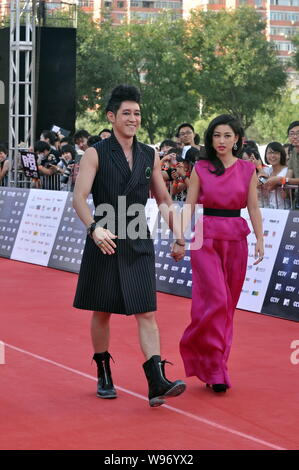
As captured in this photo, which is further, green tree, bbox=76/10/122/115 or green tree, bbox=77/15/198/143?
green tree, bbox=77/15/198/143

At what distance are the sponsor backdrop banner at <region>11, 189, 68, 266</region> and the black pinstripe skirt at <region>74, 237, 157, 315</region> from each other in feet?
28.6

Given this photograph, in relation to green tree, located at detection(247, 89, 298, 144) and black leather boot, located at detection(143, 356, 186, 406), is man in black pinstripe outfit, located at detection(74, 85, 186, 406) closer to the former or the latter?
black leather boot, located at detection(143, 356, 186, 406)

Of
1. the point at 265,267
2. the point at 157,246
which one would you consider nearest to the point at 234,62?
the point at 157,246

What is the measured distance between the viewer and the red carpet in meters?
5.52

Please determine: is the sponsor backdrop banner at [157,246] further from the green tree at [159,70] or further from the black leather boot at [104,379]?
the green tree at [159,70]

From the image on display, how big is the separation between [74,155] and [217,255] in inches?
409

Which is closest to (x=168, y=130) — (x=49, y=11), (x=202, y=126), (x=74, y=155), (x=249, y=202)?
(x=202, y=126)

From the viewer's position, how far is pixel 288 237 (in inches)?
412

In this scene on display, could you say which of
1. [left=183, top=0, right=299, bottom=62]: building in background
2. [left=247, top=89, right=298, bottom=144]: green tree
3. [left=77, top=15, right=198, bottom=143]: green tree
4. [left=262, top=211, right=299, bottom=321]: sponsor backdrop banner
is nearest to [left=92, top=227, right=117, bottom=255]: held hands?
[left=262, top=211, right=299, bottom=321]: sponsor backdrop banner

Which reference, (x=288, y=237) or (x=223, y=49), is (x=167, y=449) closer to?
(x=288, y=237)

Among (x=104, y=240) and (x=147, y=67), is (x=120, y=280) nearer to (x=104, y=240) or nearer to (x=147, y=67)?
(x=104, y=240)

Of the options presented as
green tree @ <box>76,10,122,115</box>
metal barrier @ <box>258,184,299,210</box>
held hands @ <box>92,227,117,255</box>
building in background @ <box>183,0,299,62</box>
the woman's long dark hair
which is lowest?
metal barrier @ <box>258,184,299,210</box>

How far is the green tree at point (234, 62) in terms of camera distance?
59.3 metres

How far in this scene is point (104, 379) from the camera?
6605mm
